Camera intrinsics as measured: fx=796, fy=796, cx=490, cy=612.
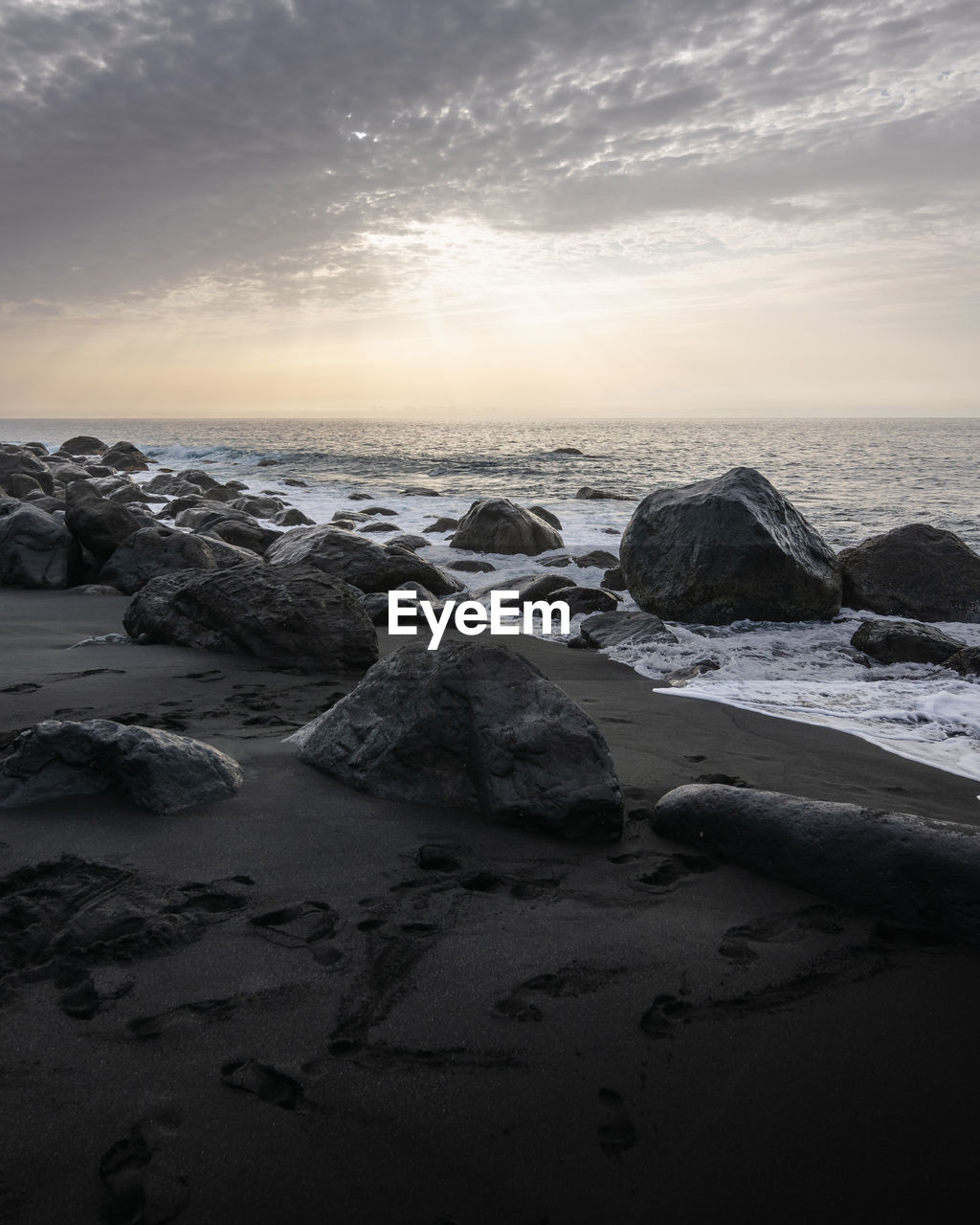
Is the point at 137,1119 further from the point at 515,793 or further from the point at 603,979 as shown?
the point at 515,793

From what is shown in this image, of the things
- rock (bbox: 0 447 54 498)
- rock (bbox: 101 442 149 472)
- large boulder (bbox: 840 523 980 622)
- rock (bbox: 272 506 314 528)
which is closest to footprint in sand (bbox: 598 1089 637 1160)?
large boulder (bbox: 840 523 980 622)

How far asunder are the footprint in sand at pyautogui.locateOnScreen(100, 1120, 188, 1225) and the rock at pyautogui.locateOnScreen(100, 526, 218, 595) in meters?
6.81

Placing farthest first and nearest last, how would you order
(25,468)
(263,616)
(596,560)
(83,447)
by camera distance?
(83,447) < (25,468) < (596,560) < (263,616)

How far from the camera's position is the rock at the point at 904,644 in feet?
20.5

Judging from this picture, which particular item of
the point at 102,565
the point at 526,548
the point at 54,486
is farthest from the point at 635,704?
the point at 54,486

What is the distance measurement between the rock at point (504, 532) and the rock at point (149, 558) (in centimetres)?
513

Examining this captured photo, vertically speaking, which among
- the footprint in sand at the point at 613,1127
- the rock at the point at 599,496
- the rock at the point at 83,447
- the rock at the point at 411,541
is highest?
the rock at the point at 83,447

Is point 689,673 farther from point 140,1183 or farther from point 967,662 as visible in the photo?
point 140,1183

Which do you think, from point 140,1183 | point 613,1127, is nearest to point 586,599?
point 613,1127

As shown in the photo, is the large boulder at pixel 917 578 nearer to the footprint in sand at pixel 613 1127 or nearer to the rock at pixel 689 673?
the rock at pixel 689 673

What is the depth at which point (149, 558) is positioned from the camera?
797 cm

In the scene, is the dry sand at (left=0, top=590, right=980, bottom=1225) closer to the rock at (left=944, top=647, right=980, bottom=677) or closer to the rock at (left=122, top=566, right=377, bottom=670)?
the rock at (left=122, top=566, right=377, bottom=670)

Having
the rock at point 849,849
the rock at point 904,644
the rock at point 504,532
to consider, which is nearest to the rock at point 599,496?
the rock at point 504,532

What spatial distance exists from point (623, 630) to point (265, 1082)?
542 centimetres
